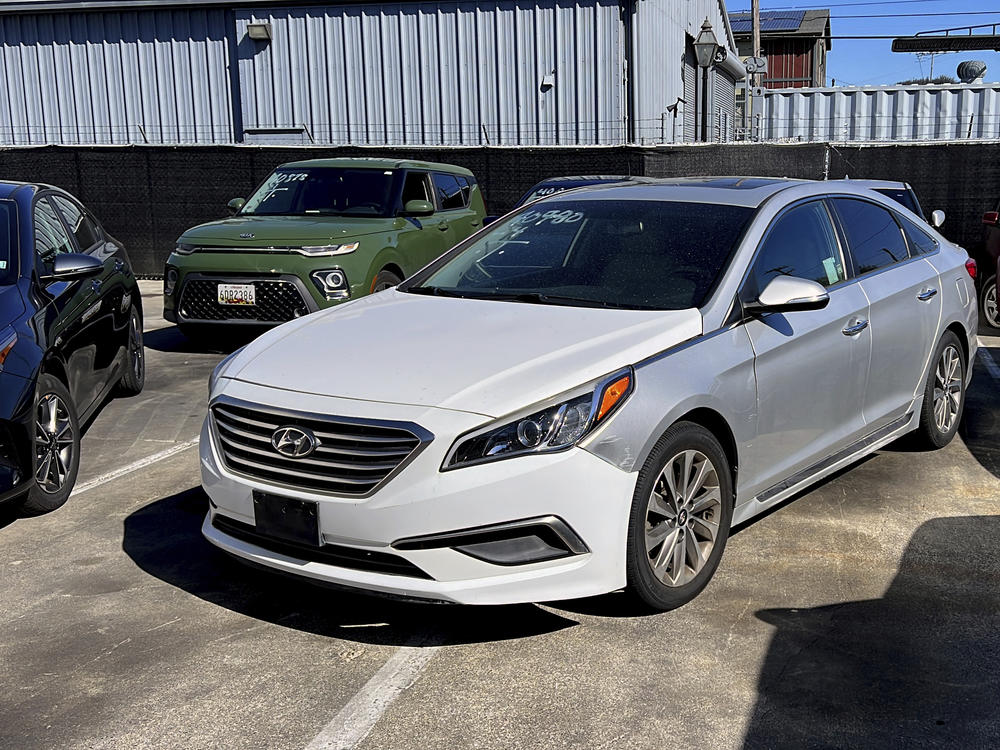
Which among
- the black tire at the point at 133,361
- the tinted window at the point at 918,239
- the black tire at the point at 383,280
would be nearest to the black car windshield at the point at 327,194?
the black tire at the point at 383,280

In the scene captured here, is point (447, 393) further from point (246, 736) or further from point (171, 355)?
point (171, 355)

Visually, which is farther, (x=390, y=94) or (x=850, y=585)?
(x=390, y=94)

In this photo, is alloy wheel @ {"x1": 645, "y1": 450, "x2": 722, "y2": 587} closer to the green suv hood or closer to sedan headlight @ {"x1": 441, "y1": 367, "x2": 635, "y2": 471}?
sedan headlight @ {"x1": 441, "y1": 367, "x2": 635, "y2": 471}

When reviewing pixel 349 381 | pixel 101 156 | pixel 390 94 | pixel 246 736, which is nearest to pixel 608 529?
pixel 349 381

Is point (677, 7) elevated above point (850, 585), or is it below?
above

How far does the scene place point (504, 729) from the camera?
328 cm

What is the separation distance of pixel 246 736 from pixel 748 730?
149 cm

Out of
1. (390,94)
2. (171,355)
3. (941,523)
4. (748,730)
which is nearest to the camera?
(748,730)

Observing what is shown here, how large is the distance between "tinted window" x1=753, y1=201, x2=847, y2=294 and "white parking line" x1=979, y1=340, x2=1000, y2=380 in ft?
13.6

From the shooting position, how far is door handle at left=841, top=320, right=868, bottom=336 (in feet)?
16.4

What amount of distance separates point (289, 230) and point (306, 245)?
0.32 metres

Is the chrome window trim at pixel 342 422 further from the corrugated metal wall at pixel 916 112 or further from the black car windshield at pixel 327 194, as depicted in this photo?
the corrugated metal wall at pixel 916 112

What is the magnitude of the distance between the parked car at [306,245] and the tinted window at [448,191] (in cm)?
26

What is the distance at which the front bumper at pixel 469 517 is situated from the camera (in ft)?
11.7
